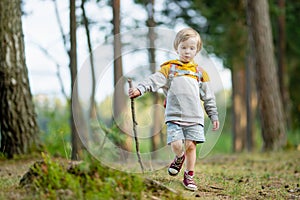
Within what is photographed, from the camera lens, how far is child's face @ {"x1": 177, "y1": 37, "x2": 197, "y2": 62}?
5.36m

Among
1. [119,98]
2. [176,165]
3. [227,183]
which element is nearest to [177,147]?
[176,165]

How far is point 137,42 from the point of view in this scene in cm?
612

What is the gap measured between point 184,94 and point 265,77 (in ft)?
26.7

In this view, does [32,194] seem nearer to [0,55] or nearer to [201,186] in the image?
[201,186]

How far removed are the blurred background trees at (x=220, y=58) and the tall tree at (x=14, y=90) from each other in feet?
0.05

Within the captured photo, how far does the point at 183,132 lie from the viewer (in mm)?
5305

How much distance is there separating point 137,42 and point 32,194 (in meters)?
2.28

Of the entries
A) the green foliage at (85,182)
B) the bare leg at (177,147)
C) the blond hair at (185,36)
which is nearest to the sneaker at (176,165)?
the bare leg at (177,147)

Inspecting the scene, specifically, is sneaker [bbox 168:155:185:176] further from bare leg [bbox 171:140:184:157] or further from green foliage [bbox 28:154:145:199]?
green foliage [bbox 28:154:145:199]

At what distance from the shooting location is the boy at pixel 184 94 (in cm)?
526

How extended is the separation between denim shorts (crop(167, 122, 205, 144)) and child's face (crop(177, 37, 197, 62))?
2.15 ft

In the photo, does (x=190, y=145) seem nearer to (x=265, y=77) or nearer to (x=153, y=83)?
(x=153, y=83)

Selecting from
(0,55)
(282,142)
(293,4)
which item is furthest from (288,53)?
(0,55)

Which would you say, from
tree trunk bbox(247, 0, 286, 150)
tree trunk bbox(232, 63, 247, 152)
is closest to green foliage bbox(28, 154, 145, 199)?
tree trunk bbox(247, 0, 286, 150)
